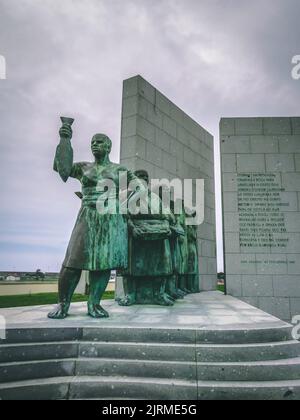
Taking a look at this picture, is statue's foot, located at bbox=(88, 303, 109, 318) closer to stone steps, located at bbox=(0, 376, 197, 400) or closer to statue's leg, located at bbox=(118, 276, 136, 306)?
stone steps, located at bbox=(0, 376, 197, 400)

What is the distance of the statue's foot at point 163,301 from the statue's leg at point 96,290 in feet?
5.38

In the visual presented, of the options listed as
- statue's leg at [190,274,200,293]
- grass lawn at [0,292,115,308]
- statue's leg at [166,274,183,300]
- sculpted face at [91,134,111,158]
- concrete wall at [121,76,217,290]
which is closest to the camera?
sculpted face at [91,134,111,158]

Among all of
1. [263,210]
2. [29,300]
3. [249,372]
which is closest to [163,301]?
[249,372]

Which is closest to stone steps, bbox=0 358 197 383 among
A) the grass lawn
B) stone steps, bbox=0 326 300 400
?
stone steps, bbox=0 326 300 400

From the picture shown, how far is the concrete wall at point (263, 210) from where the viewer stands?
7887mm

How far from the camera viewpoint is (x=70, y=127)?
3.53 m

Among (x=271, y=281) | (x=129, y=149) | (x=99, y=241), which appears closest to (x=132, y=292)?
(x=99, y=241)

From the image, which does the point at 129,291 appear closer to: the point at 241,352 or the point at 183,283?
the point at 241,352

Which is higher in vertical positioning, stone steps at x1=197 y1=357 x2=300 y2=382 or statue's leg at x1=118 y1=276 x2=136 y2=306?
statue's leg at x1=118 y1=276 x2=136 y2=306

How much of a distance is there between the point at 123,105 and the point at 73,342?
6.31 meters

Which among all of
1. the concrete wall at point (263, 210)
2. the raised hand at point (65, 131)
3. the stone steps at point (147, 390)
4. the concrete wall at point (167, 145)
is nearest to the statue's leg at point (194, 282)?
the concrete wall at point (263, 210)

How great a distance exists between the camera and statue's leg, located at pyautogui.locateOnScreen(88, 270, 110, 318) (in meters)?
3.46

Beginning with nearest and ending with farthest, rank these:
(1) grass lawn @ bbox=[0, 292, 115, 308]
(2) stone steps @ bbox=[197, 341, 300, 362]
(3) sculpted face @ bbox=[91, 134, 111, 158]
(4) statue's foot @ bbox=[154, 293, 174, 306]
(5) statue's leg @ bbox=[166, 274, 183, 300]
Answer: (2) stone steps @ bbox=[197, 341, 300, 362] < (3) sculpted face @ bbox=[91, 134, 111, 158] < (4) statue's foot @ bbox=[154, 293, 174, 306] < (5) statue's leg @ bbox=[166, 274, 183, 300] < (1) grass lawn @ bbox=[0, 292, 115, 308]

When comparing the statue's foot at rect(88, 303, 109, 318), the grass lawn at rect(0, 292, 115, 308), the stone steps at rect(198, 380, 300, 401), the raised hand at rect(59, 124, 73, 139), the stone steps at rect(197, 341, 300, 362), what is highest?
the raised hand at rect(59, 124, 73, 139)
